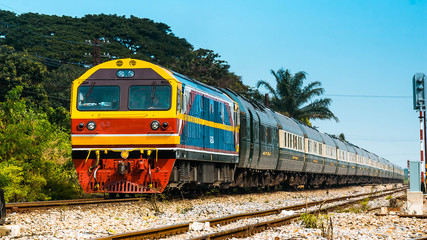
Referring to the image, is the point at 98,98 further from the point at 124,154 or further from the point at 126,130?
the point at 124,154

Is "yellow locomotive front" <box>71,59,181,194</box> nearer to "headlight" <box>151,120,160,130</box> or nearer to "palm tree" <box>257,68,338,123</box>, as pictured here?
"headlight" <box>151,120,160,130</box>

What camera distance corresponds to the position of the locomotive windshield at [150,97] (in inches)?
533

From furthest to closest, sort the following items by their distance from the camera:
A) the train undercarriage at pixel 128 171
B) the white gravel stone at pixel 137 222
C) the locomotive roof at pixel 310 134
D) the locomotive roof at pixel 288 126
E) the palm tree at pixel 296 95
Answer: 1. the palm tree at pixel 296 95
2. the locomotive roof at pixel 310 134
3. the locomotive roof at pixel 288 126
4. the train undercarriage at pixel 128 171
5. the white gravel stone at pixel 137 222

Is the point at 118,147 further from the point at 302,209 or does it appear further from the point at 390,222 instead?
the point at 390,222

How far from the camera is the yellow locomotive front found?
519 inches

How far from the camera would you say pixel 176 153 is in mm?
13375

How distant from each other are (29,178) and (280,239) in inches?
362

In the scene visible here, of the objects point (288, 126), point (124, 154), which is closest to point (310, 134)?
point (288, 126)

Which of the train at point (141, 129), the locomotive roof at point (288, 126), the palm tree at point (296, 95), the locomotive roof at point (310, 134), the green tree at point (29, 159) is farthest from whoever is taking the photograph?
the palm tree at point (296, 95)

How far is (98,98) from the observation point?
542 inches

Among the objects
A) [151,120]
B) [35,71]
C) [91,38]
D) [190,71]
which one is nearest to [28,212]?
[151,120]

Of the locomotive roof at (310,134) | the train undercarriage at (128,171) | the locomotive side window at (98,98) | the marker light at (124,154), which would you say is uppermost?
the locomotive roof at (310,134)

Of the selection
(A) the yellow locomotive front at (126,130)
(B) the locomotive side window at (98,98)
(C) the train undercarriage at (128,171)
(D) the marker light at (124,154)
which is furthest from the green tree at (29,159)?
(D) the marker light at (124,154)

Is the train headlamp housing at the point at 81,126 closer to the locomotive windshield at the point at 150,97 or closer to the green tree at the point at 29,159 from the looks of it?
the locomotive windshield at the point at 150,97
